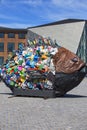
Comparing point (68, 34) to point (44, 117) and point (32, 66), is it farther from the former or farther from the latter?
point (44, 117)

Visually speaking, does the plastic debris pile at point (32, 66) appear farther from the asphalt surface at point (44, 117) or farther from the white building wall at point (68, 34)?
the white building wall at point (68, 34)

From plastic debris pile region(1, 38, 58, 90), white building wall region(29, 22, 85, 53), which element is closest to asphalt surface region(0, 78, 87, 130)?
plastic debris pile region(1, 38, 58, 90)

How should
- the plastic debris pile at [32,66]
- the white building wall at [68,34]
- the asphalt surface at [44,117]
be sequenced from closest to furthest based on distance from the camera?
the asphalt surface at [44,117] < the plastic debris pile at [32,66] < the white building wall at [68,34]

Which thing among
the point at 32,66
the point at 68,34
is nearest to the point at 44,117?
the point at 32,66

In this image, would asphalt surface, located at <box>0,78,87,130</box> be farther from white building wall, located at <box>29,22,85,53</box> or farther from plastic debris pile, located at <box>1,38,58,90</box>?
white building wall, located at <box>29,22,85,53</box>

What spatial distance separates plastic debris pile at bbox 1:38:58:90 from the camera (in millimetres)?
20406

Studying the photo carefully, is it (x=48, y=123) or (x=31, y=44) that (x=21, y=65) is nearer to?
(x=31, y=44)

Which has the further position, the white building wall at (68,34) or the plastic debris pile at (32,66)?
the white building wall at (68,34)

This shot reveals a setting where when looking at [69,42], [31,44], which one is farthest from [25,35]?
[31,44]

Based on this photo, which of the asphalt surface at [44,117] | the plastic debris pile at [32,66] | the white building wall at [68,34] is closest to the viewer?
the asphalt surface at [44,117]

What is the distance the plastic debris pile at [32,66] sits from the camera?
20.4 metres

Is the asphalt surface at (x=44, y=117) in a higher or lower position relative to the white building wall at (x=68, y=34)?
higher

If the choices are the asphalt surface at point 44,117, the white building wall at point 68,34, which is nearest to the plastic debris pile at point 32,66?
the asphalt surface at point 44,117

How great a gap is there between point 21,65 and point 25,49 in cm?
94
